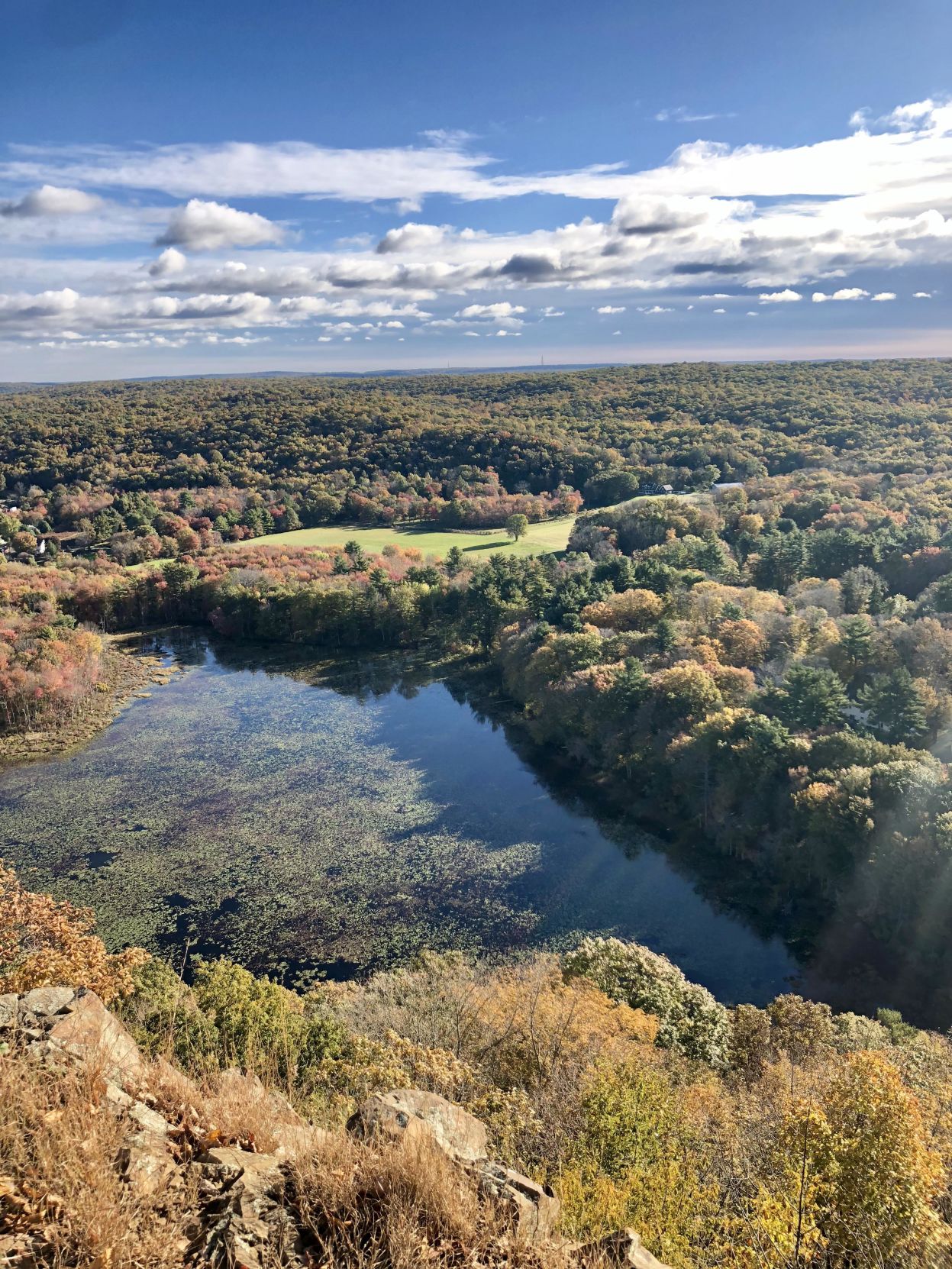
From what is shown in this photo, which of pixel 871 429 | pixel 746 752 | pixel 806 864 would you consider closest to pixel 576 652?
pixel 746 752

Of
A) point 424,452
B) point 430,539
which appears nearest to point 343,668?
point 430,539

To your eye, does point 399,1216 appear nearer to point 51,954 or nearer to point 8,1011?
point 8,1011

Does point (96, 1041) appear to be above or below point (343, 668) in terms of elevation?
above

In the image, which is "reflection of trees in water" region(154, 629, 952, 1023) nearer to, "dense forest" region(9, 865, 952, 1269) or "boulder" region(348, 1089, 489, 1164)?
"dense forest" region(9, 865, 952, 1269)

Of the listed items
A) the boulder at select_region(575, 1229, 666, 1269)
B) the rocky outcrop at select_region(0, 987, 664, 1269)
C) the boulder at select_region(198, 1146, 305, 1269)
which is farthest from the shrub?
the boulder at select_region(198, 1146, 305, 1269)

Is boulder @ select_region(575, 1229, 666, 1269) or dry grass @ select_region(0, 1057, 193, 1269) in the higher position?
dry grass @ select_region(0, 1057, 193, 1269)
